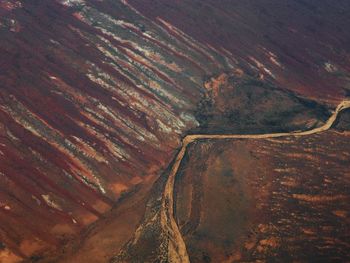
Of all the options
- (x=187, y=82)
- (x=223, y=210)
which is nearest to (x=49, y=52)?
(x=187, y=82)

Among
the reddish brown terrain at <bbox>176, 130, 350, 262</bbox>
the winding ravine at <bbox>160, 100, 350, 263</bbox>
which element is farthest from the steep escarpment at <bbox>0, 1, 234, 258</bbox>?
the reddish brown terrain at <bbox>176, 130, 350, 262</bbox>

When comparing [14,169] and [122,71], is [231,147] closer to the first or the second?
[122,71]

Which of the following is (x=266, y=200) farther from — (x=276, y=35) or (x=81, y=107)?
(x=276, y=35)

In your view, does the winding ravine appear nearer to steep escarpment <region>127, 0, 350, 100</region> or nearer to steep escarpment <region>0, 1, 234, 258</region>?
steep escarpment <region>0, 1, 234, 258</region>

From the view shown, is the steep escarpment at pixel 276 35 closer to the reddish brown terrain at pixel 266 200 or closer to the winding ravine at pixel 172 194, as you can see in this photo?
the winding ravine at pixel 172 194

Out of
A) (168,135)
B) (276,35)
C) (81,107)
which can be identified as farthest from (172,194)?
(276,35)
